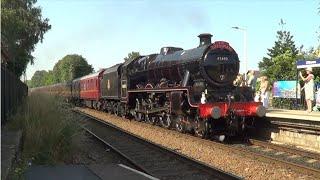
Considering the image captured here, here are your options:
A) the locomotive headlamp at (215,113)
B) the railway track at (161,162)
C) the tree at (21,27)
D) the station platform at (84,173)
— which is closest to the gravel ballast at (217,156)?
the railway track at (161,162)

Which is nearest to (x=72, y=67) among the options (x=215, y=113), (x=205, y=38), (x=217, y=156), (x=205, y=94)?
(x=205, y=38)

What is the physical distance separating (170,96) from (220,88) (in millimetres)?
1920

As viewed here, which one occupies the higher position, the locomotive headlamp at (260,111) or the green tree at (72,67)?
the green tree at (72,67)

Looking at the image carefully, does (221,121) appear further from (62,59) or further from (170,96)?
(62,59)

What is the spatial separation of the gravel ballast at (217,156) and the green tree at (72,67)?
3643 inches

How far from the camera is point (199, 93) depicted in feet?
53.7

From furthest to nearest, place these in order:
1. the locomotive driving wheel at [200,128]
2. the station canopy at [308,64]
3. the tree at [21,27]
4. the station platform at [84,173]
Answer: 1. the tree at [21,27]
2. the station canopy at [308,64]
3. the locomotive driving wheel at [200,128]
4. the station platform at [84,173]

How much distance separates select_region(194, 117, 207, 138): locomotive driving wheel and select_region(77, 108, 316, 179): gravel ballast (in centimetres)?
26

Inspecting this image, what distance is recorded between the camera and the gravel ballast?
34.1 feet

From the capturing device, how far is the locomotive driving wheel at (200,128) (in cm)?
1586

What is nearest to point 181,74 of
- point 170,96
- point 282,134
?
point 170,96

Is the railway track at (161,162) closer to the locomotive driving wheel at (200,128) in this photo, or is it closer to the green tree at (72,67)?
the locomotive driving wheel at (200,128)

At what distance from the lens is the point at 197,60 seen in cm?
1678

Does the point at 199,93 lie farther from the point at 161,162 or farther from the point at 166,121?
the point at 161,162
